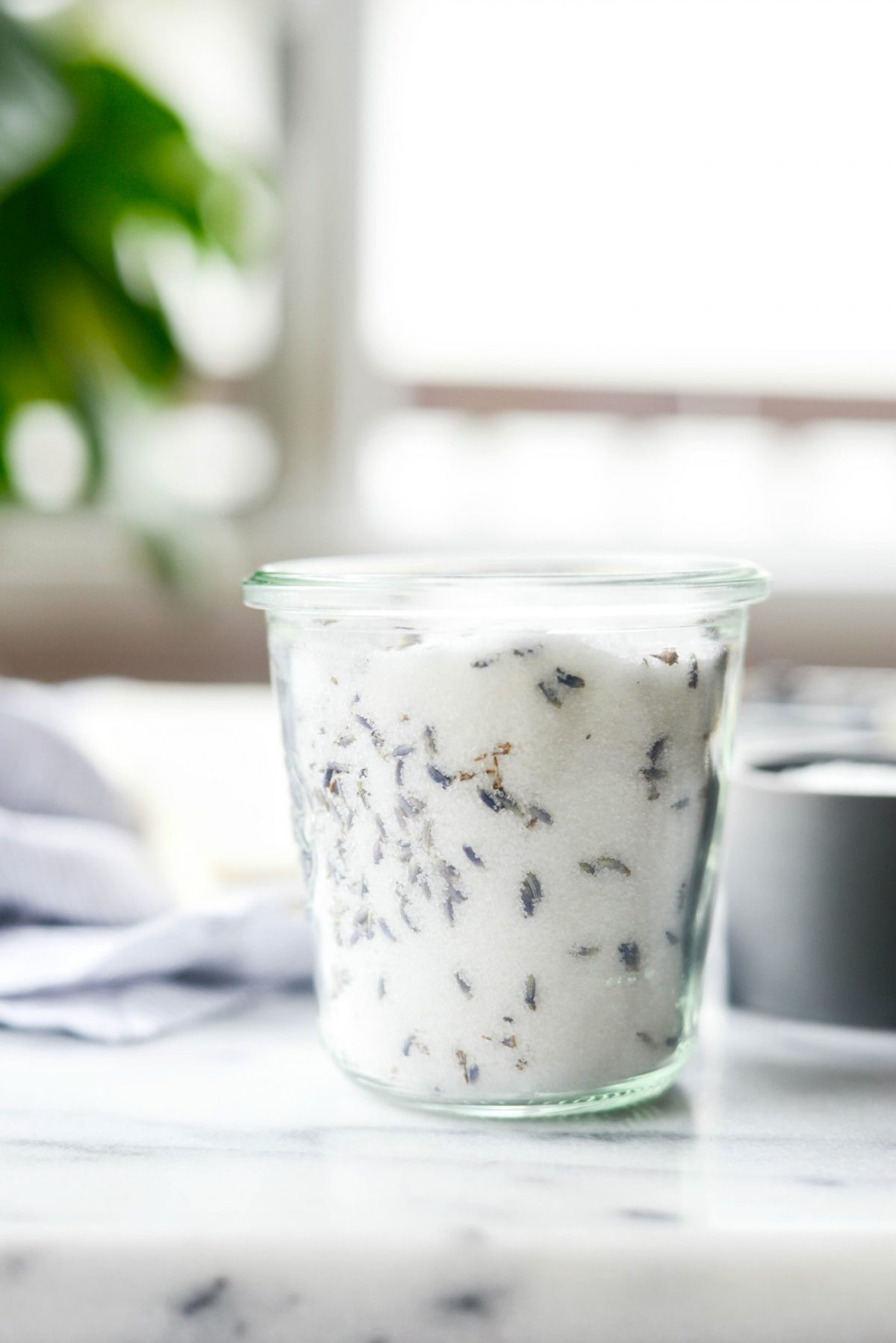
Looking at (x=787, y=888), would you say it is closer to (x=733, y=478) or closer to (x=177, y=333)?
(x=177, y=333)

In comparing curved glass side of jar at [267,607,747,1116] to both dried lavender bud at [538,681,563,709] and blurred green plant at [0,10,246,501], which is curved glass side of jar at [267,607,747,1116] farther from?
blurred green plant at [0,10,246,501]

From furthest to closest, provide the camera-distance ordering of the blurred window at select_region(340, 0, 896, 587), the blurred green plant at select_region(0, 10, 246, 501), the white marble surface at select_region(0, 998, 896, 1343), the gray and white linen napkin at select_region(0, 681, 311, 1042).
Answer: the blurred window at select_region(340, 0, 896, 587), the blurred green plant at select_region(0, 10, 246, 501), the gray and white linen napkin at select_region(0, 681, 311, 1042), the white marble surface at select_region(0, 998, 896, 1343)

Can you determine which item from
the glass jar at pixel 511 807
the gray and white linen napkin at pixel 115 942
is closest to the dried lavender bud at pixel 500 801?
the glass jar at pixel 511 807

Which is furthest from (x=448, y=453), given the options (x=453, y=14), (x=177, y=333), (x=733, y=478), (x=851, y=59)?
(x=177, y=333)

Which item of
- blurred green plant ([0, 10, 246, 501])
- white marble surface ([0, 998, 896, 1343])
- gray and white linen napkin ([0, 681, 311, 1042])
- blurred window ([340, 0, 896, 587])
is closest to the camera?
white marble surface ([0, 998, 896, 1343])

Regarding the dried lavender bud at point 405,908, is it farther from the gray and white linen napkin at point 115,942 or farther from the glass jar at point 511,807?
the gray and white linen napkin at point 115,942

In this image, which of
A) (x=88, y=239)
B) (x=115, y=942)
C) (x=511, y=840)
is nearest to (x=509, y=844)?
(x=511, y=840)

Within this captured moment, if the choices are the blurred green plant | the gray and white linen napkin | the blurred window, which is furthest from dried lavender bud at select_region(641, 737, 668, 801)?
the blurred window
